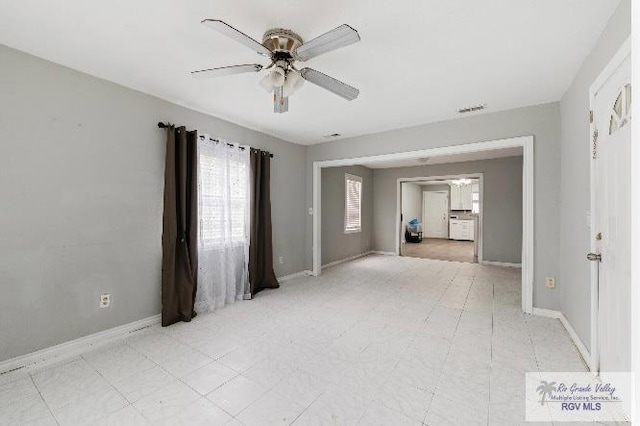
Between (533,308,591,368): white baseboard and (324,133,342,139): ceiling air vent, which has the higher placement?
(324,133,342,139): ceiling air vent

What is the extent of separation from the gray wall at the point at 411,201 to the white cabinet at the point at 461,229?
1.28 meters

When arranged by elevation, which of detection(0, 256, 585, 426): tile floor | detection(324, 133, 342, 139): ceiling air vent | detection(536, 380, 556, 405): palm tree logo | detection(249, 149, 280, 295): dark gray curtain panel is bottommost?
detection(0, 256, 585, 426): tile floor

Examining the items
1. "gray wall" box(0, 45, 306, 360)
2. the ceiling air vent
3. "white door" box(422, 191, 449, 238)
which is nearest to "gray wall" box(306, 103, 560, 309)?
the ceiling air vent

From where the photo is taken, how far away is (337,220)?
611 cm

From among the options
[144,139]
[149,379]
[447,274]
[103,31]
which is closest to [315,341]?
[149,379]

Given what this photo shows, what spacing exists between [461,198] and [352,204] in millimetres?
6146

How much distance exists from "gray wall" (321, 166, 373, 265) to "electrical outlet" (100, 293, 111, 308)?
12.2 feet

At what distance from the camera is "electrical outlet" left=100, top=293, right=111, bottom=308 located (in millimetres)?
2509

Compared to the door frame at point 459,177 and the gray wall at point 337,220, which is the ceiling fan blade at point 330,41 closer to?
the gray wall at point 337,220

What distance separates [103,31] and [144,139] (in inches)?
45.1

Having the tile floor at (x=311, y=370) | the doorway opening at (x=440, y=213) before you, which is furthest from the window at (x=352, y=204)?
the tile floor at (x=311, y=370)

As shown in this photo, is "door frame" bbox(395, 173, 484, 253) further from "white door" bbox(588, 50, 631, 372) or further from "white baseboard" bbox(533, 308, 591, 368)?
"white door" bbox(588, 50, 631, 372)

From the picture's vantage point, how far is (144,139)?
283 cm
